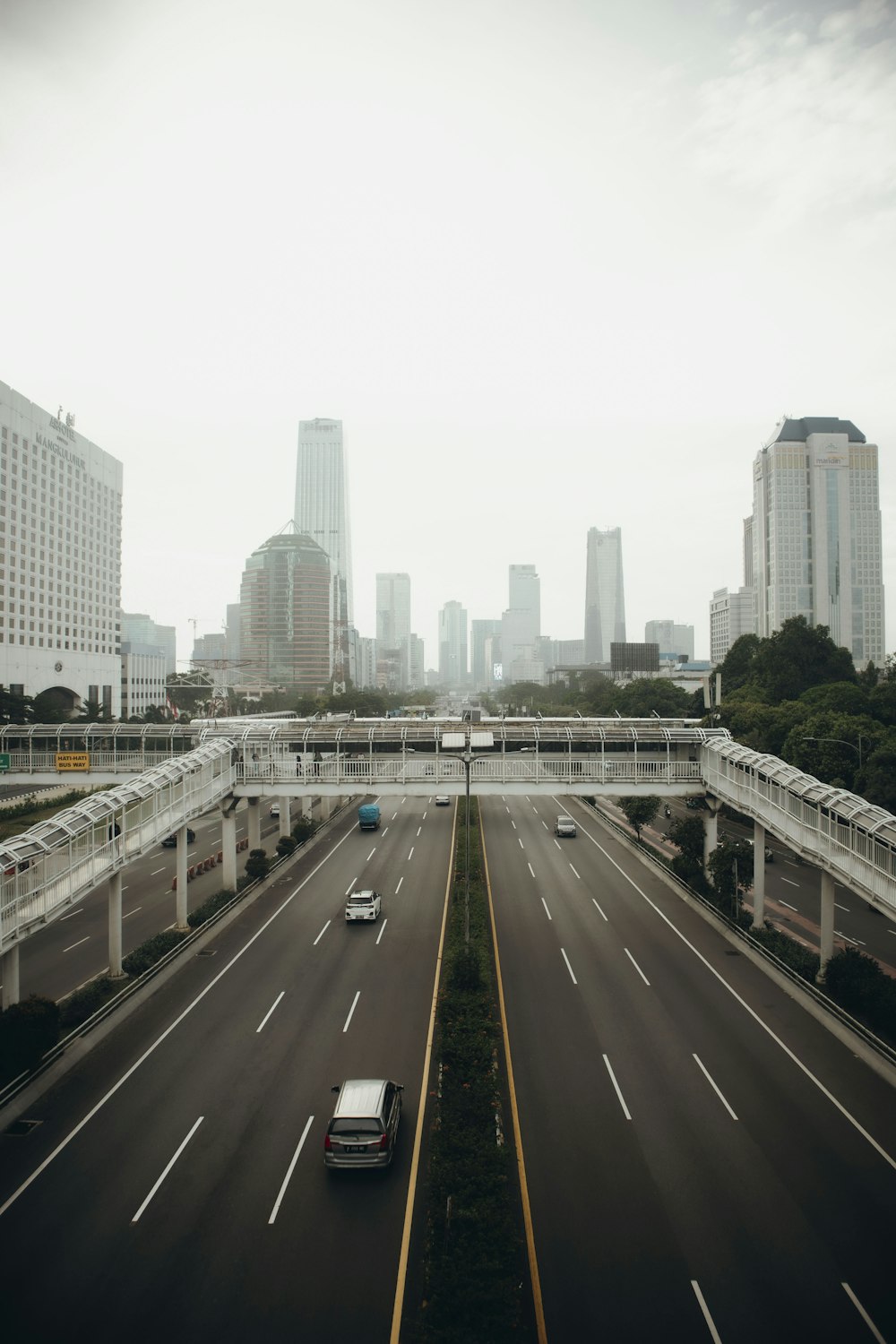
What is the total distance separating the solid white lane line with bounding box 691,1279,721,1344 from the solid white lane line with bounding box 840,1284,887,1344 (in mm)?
2670

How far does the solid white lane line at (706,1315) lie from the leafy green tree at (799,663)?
8071cm

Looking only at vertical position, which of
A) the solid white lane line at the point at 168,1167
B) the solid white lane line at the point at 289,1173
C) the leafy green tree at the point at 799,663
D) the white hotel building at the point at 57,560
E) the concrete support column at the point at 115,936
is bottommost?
the solid white lane line at the point at 168,1167

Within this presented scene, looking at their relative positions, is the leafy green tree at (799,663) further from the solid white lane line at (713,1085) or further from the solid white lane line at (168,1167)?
the solid white lane line at (168,1167)

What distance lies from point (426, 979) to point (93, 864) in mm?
13053

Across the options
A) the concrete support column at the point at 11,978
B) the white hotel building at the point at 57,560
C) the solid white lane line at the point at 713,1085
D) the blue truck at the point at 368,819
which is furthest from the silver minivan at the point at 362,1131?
the white hotel building at the point at 57,560

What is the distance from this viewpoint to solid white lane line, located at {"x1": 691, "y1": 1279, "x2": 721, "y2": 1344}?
478 inches

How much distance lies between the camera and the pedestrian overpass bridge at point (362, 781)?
23.5 m

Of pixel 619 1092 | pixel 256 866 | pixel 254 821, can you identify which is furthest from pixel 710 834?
pixel 254 821

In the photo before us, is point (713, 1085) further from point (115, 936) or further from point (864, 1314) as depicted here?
point (115, 936)

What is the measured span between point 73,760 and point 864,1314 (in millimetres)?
41997

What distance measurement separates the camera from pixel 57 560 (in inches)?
4845

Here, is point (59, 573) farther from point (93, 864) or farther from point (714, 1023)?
point (714, 1023)

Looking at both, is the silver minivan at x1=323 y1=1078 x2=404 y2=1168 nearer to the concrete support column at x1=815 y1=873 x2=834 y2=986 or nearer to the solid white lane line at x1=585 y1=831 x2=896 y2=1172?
the solid white lane line at x1=585 y1=831 x2=896 y2=1172

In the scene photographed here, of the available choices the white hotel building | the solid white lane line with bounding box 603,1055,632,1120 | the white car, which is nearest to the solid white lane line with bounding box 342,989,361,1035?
the white car
